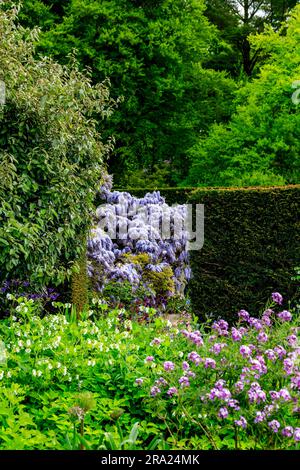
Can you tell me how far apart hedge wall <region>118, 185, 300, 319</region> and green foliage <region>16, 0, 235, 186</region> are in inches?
419

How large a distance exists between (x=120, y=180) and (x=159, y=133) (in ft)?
6.21

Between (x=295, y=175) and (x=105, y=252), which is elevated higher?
(x=295, y=175)

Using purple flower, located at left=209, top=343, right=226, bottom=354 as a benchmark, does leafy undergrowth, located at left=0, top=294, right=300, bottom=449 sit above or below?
below

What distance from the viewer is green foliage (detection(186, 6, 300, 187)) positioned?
15.9 m

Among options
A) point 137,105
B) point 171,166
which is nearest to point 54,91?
point 137,105

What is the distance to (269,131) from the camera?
53.5ft

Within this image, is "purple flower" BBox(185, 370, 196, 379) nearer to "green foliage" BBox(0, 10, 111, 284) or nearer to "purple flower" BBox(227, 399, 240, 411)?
"purple flower" BBox(227, 399, 240, 411)

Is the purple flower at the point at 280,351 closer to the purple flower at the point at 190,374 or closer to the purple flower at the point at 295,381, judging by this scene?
the purple flower at the point at 295,381

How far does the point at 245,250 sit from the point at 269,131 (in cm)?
873

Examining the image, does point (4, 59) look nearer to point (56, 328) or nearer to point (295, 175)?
point (56, 328)

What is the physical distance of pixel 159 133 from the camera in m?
20.1

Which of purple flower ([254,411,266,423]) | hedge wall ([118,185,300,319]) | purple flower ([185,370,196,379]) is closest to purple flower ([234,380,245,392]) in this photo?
purple flower ([254,411,266,423])

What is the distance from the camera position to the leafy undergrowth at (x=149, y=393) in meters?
Result: 3.72
